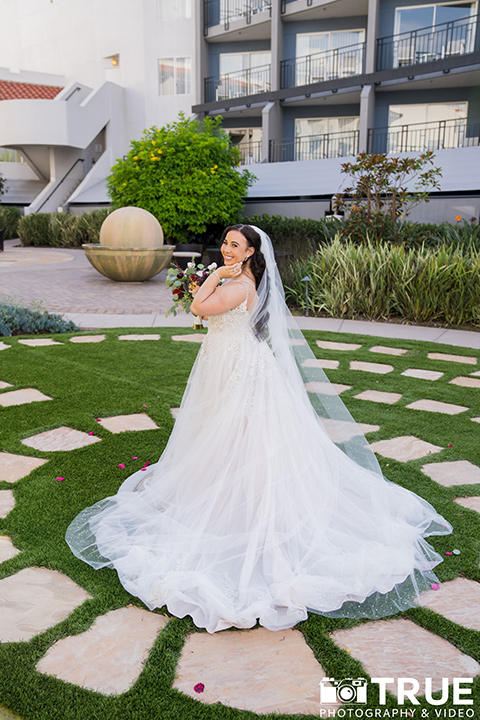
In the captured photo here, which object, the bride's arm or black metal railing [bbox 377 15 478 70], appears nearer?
the bride's arm

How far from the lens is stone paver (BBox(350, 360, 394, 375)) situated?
21.1 ft

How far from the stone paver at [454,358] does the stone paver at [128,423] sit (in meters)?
3.74

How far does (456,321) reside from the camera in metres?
9.12

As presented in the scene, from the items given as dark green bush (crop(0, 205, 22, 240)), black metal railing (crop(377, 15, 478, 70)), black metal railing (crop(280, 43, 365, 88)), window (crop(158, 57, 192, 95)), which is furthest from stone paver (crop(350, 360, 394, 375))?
window (crop(158, 57, 192, 95))

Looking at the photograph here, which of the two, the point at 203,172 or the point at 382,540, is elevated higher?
the point at 203,172

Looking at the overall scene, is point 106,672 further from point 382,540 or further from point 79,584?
point 382,540

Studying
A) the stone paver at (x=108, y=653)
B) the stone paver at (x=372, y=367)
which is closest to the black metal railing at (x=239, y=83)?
the stone paver at (x=372, y=367)

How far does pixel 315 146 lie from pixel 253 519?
79.9 ft

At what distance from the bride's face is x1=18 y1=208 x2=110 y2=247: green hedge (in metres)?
19.5

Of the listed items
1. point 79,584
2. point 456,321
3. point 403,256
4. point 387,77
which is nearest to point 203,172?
point 403,256

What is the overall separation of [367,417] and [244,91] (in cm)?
2509

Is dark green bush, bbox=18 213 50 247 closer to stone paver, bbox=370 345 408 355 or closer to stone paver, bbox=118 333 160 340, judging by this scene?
stone paver, bbox=118 333 160 340

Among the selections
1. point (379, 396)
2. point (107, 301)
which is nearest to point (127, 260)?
point (107, 301)

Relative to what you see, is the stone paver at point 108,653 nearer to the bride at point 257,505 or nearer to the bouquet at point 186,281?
the bride at point 257,505
